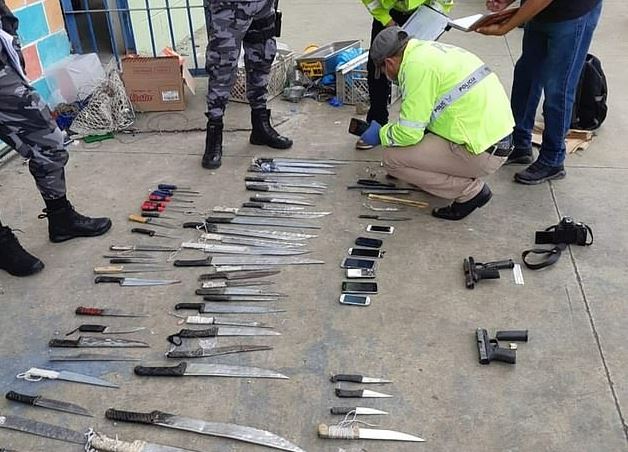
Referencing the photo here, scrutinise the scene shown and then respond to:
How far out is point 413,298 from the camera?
2990 mm

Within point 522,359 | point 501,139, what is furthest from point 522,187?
point 522,359

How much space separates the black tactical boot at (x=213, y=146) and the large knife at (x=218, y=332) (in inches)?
70.7

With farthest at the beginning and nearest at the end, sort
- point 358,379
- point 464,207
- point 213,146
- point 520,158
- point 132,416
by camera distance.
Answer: point 213,146, point 520,158, point 464,207, point 358,379, point 132,416

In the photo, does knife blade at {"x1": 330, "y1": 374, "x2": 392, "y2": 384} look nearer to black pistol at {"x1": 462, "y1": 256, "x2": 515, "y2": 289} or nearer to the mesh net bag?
black pistol at {"x1": 462, "y1": 256, "x2": 515, "y2": 289}

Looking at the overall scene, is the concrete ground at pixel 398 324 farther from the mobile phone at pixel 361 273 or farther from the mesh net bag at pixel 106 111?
the mesh net bag at pixel 106 111

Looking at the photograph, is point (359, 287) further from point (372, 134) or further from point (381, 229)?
point (372, 134)

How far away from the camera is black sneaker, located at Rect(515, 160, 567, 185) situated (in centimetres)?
396

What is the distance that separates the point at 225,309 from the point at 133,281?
1.85 feet

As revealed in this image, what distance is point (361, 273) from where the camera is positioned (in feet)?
10.3

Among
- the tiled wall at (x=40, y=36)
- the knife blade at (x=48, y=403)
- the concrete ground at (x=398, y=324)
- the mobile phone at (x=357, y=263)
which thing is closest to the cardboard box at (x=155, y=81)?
the tiled wall at (x=40, y=36)

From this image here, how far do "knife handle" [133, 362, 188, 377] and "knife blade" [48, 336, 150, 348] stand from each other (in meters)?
0.18

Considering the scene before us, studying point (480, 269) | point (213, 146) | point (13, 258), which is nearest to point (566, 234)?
point (480, 269)

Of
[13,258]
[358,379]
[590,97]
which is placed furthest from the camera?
[590,97]

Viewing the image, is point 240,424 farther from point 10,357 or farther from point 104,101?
point 104,101
